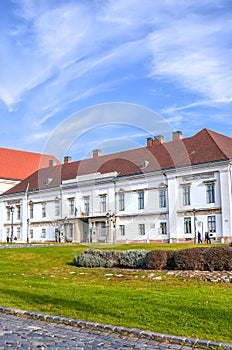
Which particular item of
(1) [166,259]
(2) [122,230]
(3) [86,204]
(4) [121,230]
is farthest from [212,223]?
(1) [166,259]

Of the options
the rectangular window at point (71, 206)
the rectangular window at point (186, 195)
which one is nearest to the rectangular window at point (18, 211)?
the rectangular window at point (71, 206)

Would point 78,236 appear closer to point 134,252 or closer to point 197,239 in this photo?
point 197,239

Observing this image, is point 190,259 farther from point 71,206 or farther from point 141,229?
point 71,206

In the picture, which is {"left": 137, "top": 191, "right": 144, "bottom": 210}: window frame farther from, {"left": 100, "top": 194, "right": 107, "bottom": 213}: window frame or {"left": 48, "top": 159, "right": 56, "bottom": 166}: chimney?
{"left": 48, "top": 159, "right": 56, "bottom": 166}: chimney

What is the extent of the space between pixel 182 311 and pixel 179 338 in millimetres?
1639

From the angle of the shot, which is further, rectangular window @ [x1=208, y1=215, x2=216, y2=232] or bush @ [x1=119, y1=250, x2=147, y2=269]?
rectangular window @ [x1=208, y1=215, x2=216, y2=232]

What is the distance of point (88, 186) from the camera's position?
5616 centimetres

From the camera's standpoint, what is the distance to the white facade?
145 ft

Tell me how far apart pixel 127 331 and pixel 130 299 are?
2.42 m

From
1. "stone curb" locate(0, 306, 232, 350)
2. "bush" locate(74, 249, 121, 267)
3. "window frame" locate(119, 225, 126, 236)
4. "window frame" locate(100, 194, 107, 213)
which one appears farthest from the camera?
"window frame" locate(100, 194, 107, 213)

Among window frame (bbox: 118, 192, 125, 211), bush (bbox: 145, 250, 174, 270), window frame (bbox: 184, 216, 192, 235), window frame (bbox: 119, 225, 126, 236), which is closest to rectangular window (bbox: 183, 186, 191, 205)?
window frame (bbox: 184, 216, 192, 235)

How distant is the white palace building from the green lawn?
2914 centimetres

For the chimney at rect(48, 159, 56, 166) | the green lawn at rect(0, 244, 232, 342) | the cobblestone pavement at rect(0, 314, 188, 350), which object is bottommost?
the cobblestone pavement at rect(0, 314, 188, 350)

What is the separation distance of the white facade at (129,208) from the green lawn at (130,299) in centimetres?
2890
